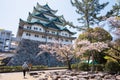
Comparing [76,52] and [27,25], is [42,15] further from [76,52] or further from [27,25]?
[76,52]

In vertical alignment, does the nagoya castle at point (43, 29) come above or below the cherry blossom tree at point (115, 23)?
above

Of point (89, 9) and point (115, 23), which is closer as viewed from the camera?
point (115, 23)

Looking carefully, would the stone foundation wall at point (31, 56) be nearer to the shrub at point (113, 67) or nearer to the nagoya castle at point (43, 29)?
the nagoya castle at point (43, 29)

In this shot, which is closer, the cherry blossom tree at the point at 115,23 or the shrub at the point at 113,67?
the cherry blossom tree at the point at 115,23

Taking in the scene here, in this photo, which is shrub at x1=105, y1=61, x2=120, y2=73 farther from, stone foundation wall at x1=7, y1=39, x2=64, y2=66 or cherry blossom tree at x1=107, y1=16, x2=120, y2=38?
stone foundation wall at x1=7, y1=39, x2=64, y2=66

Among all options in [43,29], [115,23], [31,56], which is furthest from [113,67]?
[43,29]

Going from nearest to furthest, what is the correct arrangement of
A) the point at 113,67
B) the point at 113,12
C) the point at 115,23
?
1. the point at 115,23
2. the point at 113,67
3. the point at 113,12

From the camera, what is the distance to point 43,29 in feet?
153

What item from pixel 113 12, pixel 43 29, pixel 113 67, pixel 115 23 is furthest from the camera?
pixel 43 29

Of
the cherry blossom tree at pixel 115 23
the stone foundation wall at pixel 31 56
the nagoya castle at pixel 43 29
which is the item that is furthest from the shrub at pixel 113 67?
the nagoya castle at pixel 43 29

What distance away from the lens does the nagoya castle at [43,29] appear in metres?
44.1

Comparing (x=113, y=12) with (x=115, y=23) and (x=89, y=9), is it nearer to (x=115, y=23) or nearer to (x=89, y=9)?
(x=89, y=9)

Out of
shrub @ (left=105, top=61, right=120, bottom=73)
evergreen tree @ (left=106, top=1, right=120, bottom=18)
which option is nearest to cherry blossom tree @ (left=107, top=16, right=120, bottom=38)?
shrub @ (left=105, top=61, right=120, bottom=73)

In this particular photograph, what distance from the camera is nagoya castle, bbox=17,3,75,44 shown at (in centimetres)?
4412
